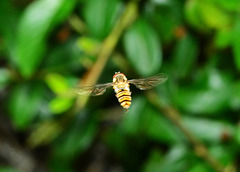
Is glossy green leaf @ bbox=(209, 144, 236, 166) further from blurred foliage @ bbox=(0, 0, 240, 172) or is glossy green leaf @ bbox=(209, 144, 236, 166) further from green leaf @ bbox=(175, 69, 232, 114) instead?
green leaf @ bbox=(175, 69, 232, 114)

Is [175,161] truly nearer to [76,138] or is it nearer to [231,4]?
[76,138]

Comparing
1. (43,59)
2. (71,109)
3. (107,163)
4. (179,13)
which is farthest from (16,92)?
(107,163)

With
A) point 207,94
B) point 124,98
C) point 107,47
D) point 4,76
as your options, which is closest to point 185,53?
point 207,94

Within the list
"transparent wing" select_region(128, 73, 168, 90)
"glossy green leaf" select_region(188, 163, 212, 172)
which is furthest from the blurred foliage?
"transparent wing" select_region(128, 73, 168, 90)

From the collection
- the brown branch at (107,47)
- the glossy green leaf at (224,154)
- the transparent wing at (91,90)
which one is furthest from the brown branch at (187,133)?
the transparent wing at (91,90)

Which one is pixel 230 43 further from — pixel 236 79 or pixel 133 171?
pixel 133 171
